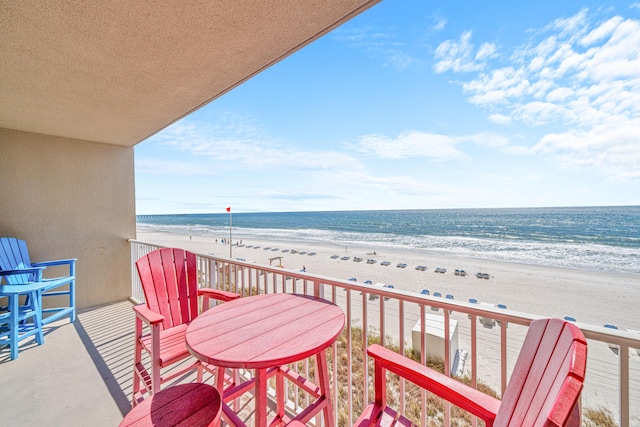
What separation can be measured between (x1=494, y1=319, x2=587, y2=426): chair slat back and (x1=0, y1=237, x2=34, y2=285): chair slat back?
4.45 meters

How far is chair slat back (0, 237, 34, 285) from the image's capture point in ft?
9.32

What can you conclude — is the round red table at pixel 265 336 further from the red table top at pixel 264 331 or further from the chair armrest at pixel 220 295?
the chair armrest at pixel 220 295

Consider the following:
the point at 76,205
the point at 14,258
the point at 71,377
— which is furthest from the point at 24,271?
the point at 76,205

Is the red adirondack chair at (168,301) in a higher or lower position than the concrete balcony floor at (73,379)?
higher

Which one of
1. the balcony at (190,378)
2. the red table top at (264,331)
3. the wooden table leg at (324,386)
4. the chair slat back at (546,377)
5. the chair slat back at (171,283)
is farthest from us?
the chair slat back at (171,283)

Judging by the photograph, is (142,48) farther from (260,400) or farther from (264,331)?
(260,400)

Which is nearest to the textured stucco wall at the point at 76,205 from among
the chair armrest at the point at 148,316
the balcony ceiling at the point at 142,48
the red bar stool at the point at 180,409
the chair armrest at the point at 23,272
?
the chair armrest at the point at 23,272

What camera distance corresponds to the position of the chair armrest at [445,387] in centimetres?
86

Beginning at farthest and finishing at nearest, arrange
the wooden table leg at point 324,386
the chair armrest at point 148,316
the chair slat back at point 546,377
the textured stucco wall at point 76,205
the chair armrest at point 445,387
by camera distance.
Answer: the textured stucco wall at point 76,205 → the chair armrest at point 148,316 → the wooden table leg at point 324,386 → the chair armrest at point 445,387 → the chair slat back at point 546,377

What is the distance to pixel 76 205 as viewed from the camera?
3.80m

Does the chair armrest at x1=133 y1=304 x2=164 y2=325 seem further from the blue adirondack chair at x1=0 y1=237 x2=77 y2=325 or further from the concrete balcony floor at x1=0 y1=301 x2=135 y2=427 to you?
the blue adirondack chair at x1=0 y1=237 x2=77 y2=325

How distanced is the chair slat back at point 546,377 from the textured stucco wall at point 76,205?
5066 millimetres

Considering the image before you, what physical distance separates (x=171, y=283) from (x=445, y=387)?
6.71ft

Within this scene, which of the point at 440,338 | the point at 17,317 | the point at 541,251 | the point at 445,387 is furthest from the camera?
the point at 541,251
